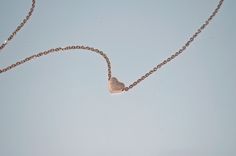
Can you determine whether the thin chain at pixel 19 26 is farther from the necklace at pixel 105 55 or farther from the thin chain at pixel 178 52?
the thin chain at pixel 178 52

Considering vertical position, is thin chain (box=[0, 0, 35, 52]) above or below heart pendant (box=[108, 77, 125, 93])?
above

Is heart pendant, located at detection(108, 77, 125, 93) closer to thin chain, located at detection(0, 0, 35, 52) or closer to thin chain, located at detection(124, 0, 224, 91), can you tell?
thin chain, located at detection(124, 0, 224, 91)

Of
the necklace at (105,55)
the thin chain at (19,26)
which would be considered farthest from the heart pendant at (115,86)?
the thin chain at (19,26)

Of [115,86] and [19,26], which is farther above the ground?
[19,26]

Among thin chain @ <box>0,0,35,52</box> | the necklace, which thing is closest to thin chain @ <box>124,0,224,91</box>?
the necklace

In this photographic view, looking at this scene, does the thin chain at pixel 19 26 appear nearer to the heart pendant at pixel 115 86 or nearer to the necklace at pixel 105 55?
the necklace at pixel 105 55

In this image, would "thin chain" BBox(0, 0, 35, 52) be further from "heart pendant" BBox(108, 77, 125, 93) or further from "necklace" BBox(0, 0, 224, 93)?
"heart pendant" BBox(108, 77, 125, 93)

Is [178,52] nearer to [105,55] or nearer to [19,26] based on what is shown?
[105,55]

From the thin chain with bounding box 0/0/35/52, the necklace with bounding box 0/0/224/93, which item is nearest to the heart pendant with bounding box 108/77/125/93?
the necklace with bounding box 0/0/224/93

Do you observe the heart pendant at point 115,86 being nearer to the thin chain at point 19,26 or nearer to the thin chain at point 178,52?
the thin chain at point 178,52

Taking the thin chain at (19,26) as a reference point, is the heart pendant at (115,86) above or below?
below

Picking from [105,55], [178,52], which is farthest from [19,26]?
[178,52]

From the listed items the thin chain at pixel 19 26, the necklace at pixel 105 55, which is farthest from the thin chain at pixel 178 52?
the thin chain at pixel 19 26

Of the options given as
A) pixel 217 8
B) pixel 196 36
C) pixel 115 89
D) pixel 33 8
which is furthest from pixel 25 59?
pixel 217 8
